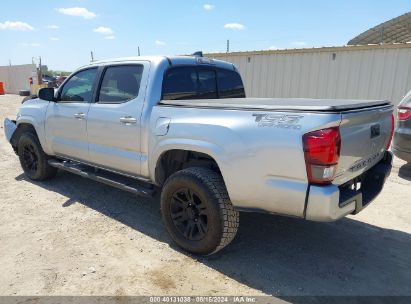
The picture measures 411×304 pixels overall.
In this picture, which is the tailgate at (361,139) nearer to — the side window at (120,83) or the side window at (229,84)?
the side window at (229,84)

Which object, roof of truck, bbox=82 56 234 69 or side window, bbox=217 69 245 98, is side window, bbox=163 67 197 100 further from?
side window, bbox=217 69 245 98

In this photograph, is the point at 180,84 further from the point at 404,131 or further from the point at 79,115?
the point at 404,131

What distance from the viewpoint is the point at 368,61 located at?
380 inches

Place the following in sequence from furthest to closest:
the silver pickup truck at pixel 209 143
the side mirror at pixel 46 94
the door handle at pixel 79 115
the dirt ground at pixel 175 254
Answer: the side mirror at pixel 46 94
the door handle at pixel 79 115
the dirt ground at pixel 175 254
the silver pickup truck at pixel 209 143

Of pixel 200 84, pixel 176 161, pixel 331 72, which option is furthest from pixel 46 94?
pixel 331 72

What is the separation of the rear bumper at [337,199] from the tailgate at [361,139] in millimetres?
121

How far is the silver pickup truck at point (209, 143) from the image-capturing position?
8.53 ft

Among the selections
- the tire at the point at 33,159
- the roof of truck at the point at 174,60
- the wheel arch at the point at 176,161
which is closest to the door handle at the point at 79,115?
the roof of truck at the point at 174,60

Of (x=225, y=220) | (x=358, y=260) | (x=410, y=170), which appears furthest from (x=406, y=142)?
(x=225, y=220)

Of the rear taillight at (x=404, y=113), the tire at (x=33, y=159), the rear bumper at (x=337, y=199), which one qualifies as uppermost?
the rear taillight at (x=404, y=113)

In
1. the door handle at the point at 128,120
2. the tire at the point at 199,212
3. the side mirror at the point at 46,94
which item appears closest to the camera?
the tire at the point at 199,212

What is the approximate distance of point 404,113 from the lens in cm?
578

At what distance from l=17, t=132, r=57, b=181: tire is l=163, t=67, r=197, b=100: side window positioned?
262cm

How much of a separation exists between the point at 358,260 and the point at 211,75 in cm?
260
